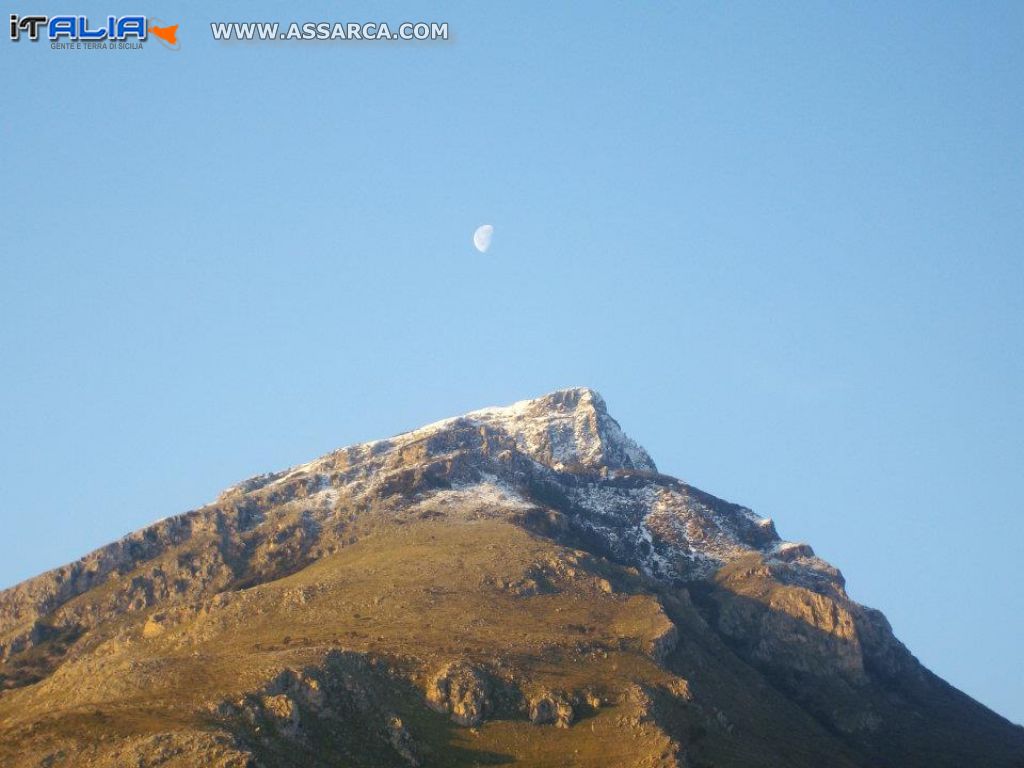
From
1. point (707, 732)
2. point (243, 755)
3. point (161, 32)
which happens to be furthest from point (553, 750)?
point (161, 32)

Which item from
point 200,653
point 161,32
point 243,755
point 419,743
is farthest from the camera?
point 200,653

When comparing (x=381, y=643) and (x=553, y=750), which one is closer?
(x=553, y=750)

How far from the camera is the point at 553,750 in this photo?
560 feet

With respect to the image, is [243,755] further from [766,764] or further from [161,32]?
[161,32]

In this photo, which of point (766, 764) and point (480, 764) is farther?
point (766, 764)

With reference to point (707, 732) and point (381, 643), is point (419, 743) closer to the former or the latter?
point (381, 643)

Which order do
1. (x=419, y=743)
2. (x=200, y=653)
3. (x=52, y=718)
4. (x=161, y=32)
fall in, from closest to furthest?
(x=52, y=718) < (x=419, y=743) < (x=161, y=32) < (x=200, y=653)

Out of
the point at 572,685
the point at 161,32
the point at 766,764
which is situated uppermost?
the point at 161,32

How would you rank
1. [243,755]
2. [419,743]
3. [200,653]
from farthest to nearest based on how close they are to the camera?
[200,653] → [419,743] → [243,755]

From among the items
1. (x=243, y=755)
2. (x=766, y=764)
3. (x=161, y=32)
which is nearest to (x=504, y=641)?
(x=766, y=764)

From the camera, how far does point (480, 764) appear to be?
164 m

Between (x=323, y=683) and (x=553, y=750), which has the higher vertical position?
(x=323, y=683)

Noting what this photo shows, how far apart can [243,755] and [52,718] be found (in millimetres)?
27782

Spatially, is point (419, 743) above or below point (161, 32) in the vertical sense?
below
